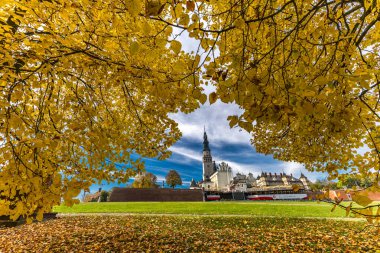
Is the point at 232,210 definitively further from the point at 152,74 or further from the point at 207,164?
the point at 207,164

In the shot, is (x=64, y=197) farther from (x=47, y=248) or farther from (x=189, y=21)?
(x=47, y=248)

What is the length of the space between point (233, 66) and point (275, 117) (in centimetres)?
56

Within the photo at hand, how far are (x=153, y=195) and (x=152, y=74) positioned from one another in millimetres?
36524

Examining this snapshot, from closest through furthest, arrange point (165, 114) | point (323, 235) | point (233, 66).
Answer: point (233, 66) < point (165, 114) < point (323, 235)

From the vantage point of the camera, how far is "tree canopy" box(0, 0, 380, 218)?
5.76 ft

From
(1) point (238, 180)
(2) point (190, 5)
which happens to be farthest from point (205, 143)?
(2) point (190, 5)

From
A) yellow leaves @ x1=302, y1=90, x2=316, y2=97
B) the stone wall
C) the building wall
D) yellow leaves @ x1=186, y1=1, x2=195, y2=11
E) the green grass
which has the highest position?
the building wall

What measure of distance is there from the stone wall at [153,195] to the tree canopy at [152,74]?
30440 millimetres

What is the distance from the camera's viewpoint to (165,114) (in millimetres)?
5367

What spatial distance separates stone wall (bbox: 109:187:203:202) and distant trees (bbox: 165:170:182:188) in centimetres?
2654

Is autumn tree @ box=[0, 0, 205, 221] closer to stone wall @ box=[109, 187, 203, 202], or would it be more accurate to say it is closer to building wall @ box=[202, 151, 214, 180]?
stone wall @ box=[109, 187, 203, 202]

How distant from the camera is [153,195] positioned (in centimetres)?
3688

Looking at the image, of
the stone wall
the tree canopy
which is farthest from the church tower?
the tree canopy

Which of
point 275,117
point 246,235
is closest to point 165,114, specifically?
point 275,117
